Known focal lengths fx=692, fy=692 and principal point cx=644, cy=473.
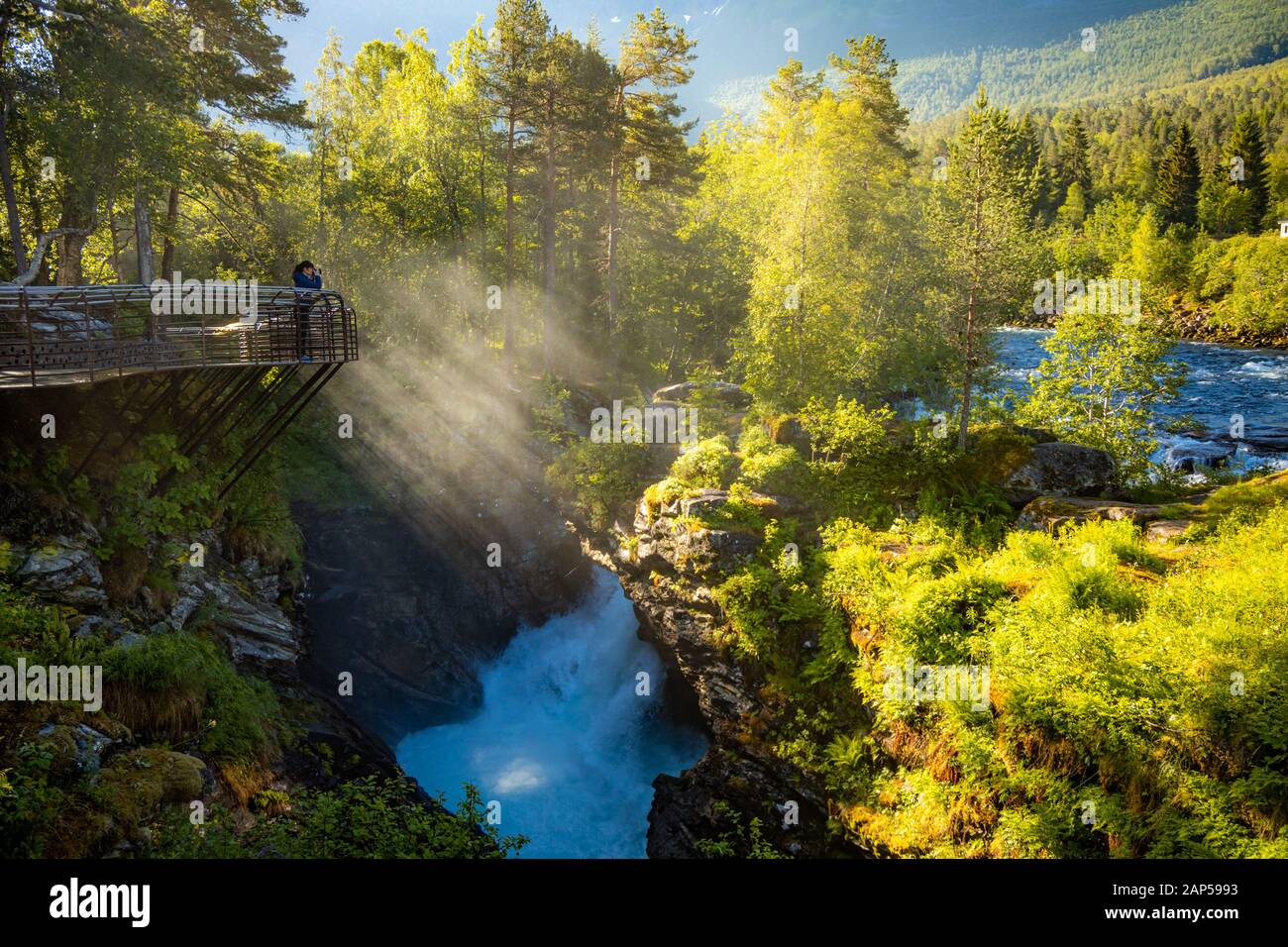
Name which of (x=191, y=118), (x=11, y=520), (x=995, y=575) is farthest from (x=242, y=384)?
(x=995, y=575)

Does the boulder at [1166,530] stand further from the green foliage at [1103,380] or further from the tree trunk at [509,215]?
the tree trunk at [509,215]

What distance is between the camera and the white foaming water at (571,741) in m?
19.8

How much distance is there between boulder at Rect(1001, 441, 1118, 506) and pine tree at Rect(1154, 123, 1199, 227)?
278 ft

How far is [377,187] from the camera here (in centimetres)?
3431

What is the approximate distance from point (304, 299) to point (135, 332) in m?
3.62

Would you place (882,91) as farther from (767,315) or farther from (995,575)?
(995,575)

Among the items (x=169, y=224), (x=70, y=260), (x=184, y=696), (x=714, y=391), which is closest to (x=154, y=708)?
(x=184, y=696)

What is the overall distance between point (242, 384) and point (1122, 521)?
816 inches

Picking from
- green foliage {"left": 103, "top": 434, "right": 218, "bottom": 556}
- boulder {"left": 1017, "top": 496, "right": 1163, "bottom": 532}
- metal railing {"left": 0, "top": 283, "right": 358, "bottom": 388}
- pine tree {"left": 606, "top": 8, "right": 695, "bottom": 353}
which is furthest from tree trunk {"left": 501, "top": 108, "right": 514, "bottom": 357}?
boulder {"left": 1017, "top": 496, "right": 1163, "bottom": 532}

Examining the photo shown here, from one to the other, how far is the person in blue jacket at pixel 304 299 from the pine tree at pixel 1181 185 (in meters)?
99.0

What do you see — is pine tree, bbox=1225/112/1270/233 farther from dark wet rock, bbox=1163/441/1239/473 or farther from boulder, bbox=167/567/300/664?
boulder, bbox=167/567/300/664

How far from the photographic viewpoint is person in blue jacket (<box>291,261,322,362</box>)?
16.7 meters

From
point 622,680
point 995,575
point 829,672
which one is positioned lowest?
point 622,680

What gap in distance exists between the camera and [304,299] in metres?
17.0
